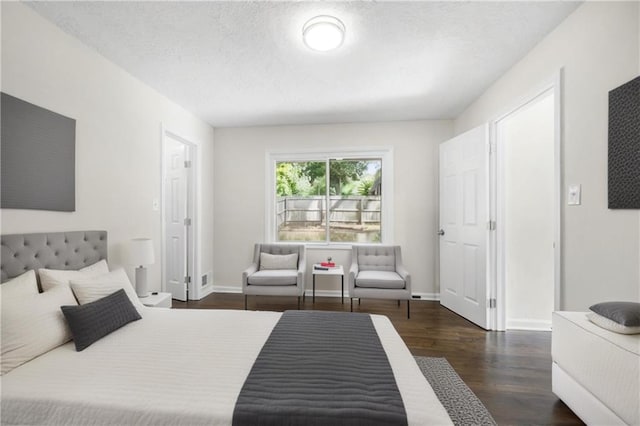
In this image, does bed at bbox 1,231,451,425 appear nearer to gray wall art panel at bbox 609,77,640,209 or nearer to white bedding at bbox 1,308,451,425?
white bedding at bbox 1,308,451,425

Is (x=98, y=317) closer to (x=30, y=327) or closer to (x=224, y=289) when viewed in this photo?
(x=30, y=327)

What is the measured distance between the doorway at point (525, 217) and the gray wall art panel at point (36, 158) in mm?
3863

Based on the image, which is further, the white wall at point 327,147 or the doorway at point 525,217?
the white wall at point 327,147

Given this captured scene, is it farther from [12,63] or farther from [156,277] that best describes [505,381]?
[12,63]

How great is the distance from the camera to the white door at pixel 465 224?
2.93 metres

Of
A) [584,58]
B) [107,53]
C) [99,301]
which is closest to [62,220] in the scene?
[99,301]

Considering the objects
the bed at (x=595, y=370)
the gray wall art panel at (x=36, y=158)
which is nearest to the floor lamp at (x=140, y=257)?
the gray wall art panel at (x=36, y=158)

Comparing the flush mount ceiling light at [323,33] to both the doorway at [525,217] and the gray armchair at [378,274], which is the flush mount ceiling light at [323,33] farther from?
the gray armchair at [378,274]

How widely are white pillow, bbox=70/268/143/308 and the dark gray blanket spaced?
116 centimetres

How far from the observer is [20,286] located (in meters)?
1.50

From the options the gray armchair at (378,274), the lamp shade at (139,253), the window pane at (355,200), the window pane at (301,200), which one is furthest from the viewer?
the window pane at (301,200)

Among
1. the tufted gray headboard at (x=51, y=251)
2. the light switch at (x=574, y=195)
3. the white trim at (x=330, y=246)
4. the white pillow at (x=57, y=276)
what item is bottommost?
the white trim at (x=330, y=246)

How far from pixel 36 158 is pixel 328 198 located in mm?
3169

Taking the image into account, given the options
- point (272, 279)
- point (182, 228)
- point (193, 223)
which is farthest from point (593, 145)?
point (182, 228)
